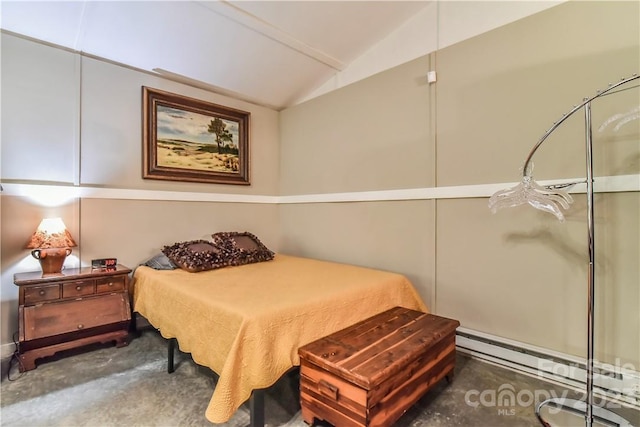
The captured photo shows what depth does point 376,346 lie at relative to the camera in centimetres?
168

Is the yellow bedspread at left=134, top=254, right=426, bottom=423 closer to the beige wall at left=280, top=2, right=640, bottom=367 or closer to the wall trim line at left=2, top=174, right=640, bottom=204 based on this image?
the beige wall at left=280, top=2, right=640, bottom=367

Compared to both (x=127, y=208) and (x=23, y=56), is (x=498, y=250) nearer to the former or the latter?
(x=127, y=208)

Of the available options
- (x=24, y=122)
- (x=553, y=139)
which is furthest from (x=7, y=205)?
(x=553, y=139)

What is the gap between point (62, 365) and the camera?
236 cm

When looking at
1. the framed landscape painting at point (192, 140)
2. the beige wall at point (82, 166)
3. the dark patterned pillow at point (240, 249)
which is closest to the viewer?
the beige wall at point (82, 166)

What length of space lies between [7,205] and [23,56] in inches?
48.9

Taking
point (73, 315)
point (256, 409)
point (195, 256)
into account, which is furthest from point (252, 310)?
point (73, 315)

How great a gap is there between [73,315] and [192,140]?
2.04 m

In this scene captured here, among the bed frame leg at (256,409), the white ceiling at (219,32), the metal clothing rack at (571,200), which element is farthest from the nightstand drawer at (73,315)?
the metal clothing rack at (571,200)

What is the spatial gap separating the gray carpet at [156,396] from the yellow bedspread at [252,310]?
32 cm

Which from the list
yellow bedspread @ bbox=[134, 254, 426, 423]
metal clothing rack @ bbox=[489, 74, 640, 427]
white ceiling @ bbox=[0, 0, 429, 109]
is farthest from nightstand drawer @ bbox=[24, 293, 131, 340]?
metal clothing rack @ bbox=[489, 74, 640, 427]

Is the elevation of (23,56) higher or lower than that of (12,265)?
higher

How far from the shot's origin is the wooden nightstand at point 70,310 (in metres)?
2.27

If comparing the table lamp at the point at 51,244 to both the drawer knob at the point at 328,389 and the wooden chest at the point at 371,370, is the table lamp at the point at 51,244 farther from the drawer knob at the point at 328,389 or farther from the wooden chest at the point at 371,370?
the drawer knob at the point at 328,389
